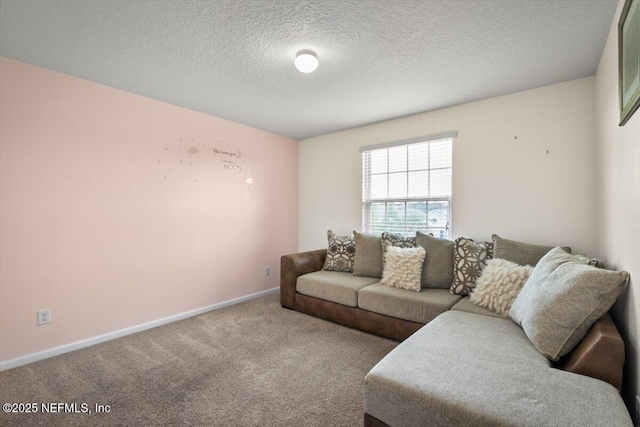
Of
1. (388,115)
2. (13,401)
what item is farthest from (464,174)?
(13,401)

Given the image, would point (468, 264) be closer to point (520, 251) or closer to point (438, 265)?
point (438, 265)

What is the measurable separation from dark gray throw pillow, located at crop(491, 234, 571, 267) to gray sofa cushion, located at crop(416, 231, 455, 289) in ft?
1.38

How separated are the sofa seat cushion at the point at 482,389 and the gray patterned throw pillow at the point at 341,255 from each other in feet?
6.25

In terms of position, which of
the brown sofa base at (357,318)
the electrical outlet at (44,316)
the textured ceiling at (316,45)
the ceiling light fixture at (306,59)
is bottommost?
the brown sofa base at (357,318)

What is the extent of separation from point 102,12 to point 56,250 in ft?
6.39

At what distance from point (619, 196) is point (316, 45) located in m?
2.13

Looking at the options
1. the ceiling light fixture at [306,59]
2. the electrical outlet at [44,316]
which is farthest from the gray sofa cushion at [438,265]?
the electrical outlet at [44,316]

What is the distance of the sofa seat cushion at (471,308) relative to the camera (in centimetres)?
216

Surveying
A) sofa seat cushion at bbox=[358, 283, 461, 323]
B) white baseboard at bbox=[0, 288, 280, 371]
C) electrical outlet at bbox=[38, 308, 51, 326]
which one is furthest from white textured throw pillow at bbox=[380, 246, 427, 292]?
electrical outlet at bbox=[38, 308, 51, 326]

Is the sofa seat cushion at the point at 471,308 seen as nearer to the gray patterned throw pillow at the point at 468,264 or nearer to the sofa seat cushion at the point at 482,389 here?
the gray patterned throw pillow at the point at 468,264

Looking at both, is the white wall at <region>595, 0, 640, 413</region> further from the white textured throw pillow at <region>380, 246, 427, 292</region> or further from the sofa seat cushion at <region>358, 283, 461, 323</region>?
the white textured throw pillow at <region>380, 246, 427, 292</region>

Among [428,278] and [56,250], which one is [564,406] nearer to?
[428,278]

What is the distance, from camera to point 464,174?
3193 millimetres

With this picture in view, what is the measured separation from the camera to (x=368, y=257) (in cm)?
334
